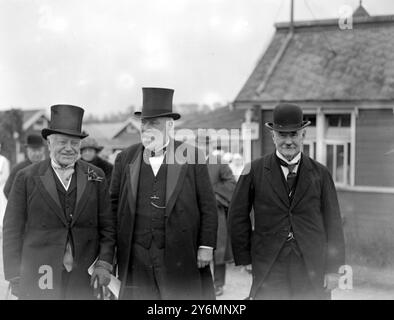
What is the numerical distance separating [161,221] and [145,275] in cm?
37

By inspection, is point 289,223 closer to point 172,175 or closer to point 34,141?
point 172,175

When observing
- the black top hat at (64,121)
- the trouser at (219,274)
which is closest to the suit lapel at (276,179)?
the black top hat at (64,121)

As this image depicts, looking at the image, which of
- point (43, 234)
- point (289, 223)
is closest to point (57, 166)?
point (43, 234)

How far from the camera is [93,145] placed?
6.00m

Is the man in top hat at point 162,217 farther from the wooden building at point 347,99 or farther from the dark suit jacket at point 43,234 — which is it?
the wooden building at point 347,99

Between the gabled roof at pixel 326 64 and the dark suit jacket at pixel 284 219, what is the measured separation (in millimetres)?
3750

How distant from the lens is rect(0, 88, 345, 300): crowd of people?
10.8 feet

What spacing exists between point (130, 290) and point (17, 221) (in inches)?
33.7

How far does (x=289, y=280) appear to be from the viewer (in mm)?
3287

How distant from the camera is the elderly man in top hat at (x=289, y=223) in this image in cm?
327

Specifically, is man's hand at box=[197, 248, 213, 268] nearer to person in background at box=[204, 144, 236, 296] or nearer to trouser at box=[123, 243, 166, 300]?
trouser at box=[123, 243, 166, 300]
